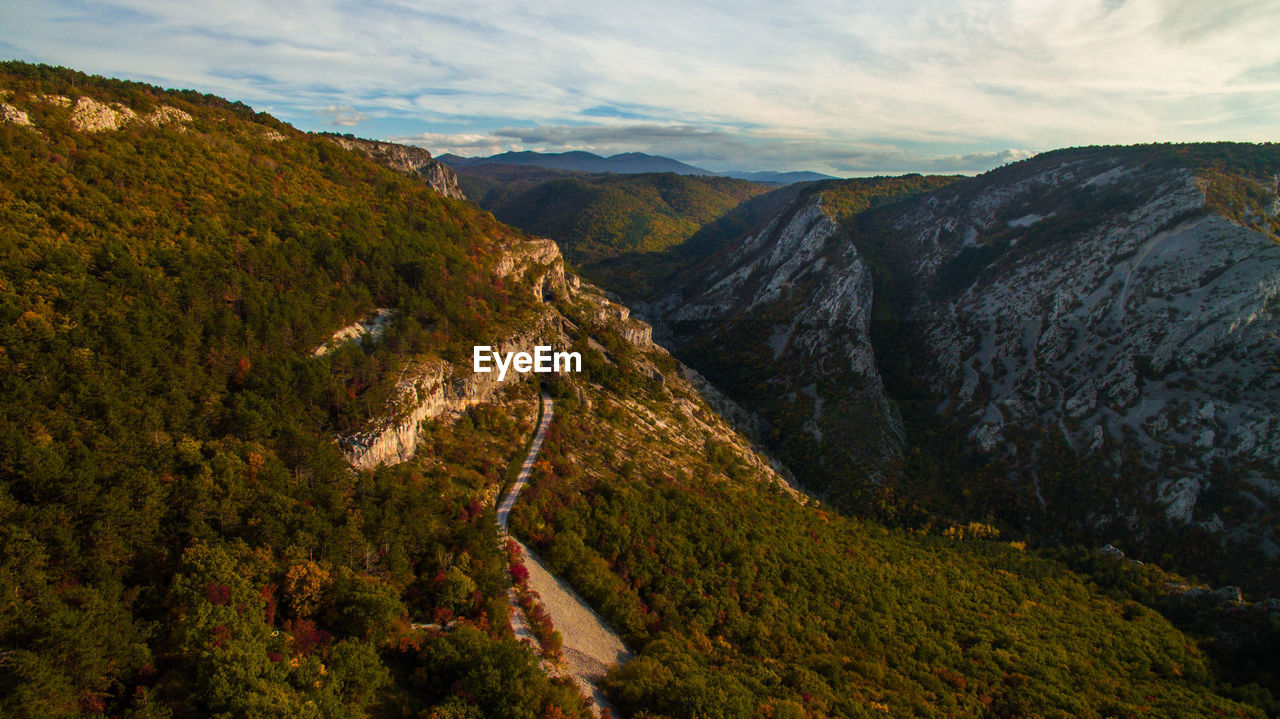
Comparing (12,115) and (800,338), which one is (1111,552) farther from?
(12,115)

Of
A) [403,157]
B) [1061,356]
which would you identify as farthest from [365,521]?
[1061,356]

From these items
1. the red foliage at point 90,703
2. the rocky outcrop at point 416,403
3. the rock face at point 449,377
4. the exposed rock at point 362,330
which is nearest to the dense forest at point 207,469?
the red foliage at point 90,703

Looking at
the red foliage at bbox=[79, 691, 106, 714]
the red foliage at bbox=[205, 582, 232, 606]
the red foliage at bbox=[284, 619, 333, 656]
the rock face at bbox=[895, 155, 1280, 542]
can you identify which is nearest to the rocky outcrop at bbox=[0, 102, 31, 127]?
the red foliage at bbox=[205, 582, 232, 606]

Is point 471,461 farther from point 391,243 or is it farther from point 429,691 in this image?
point 391,243

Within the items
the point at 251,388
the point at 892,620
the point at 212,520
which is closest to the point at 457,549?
the point at 212,520

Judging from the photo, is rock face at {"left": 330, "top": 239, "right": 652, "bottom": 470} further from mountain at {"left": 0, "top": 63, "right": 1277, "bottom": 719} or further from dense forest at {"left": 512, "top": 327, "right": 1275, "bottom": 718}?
dense forest at {"left": 512, "top": 327, "right": 1275, "bottom": 718}

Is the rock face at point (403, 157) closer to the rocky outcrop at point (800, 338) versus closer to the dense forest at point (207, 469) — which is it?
the dense forest at point (207, 469)
